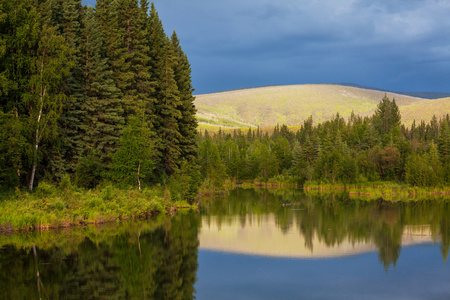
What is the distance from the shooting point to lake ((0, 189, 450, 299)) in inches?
754

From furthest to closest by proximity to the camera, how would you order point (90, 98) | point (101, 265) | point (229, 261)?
1. point (90, 98)
2. point (229, 261)
3. point (101, 265)

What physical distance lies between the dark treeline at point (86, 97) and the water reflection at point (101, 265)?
9075mm

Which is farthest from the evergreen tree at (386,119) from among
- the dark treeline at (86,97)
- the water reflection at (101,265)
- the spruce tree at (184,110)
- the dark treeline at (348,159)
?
the water reflection at (101,265)

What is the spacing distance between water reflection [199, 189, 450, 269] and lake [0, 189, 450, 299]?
89 mm

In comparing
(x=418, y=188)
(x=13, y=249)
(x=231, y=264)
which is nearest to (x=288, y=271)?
(x=231, y=264)

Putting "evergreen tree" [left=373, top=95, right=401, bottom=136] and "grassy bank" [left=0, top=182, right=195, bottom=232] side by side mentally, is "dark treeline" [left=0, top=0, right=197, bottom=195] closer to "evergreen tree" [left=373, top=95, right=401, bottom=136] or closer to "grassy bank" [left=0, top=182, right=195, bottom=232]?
"grassy bank" [left=0, top=182, right=195, bottom=232]

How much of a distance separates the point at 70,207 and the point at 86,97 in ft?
41.5

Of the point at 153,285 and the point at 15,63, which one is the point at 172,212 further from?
the point at 153,285

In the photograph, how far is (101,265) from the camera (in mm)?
22766

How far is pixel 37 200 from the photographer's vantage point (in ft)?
107

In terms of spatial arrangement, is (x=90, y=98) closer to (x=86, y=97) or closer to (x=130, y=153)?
(x=86, y=97)

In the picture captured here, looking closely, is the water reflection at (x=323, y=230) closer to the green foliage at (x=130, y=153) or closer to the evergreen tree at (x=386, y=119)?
the green foliage at (x=130, y=153)

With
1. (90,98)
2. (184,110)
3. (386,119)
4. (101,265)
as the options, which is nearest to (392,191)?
(184,110)

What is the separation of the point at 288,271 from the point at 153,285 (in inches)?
297
